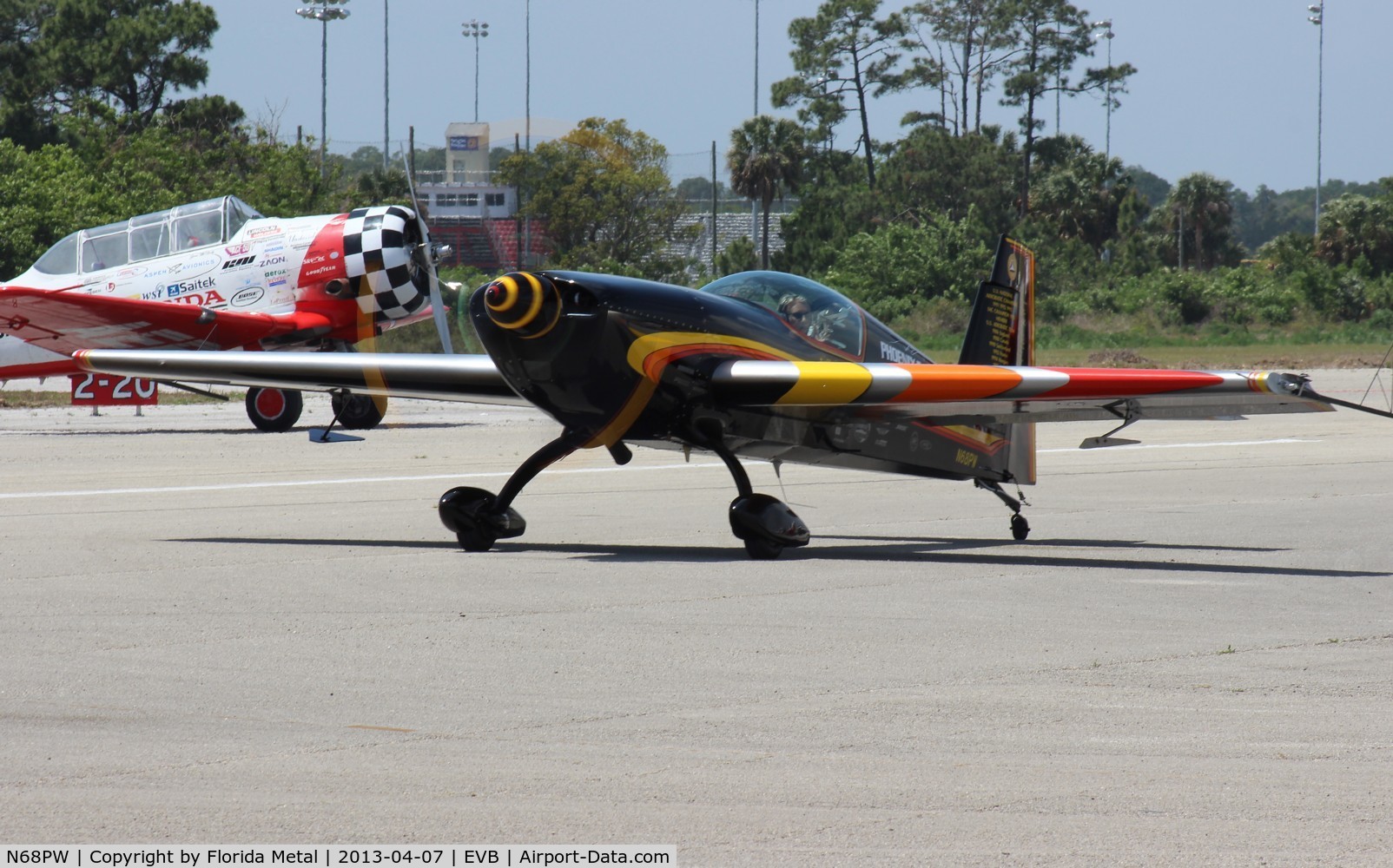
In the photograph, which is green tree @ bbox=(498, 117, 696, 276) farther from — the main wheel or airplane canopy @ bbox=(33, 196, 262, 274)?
the main wheel

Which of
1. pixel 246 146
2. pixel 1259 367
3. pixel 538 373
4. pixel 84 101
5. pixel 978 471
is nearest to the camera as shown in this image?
pixel 538 373

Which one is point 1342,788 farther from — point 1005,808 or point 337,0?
point 337,0

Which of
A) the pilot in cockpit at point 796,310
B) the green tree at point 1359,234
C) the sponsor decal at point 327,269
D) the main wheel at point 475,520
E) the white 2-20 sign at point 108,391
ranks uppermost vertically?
the green tree at point 1359,234

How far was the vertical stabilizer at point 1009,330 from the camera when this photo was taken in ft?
39.9

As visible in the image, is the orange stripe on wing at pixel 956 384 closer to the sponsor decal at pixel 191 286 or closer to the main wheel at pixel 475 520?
→ the main wheel at pixel 475 520

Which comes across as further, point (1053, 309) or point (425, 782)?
point (1053, 309)

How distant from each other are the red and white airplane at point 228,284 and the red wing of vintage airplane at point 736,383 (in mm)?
9162

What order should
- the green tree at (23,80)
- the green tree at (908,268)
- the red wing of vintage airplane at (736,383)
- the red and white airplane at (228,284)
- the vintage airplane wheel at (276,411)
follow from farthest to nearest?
the green tree at (908,268) < the green tree at (23,80) < the vintage airplane wheel at (276,411) < the red and white airplane at (228,284) < the red wing of vintage airplane at (736,383)

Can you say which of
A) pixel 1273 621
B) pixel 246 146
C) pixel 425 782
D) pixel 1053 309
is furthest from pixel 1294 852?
pixel 1053 309

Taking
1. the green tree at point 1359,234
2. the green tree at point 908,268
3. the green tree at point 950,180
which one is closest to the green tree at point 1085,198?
the green tree at point 950,180

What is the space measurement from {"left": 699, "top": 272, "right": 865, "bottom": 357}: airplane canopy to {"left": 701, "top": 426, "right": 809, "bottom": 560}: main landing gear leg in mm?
1055

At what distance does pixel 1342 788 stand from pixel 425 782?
2.69 metres

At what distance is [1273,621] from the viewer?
24.9 ft

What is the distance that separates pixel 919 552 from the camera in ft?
35.4
